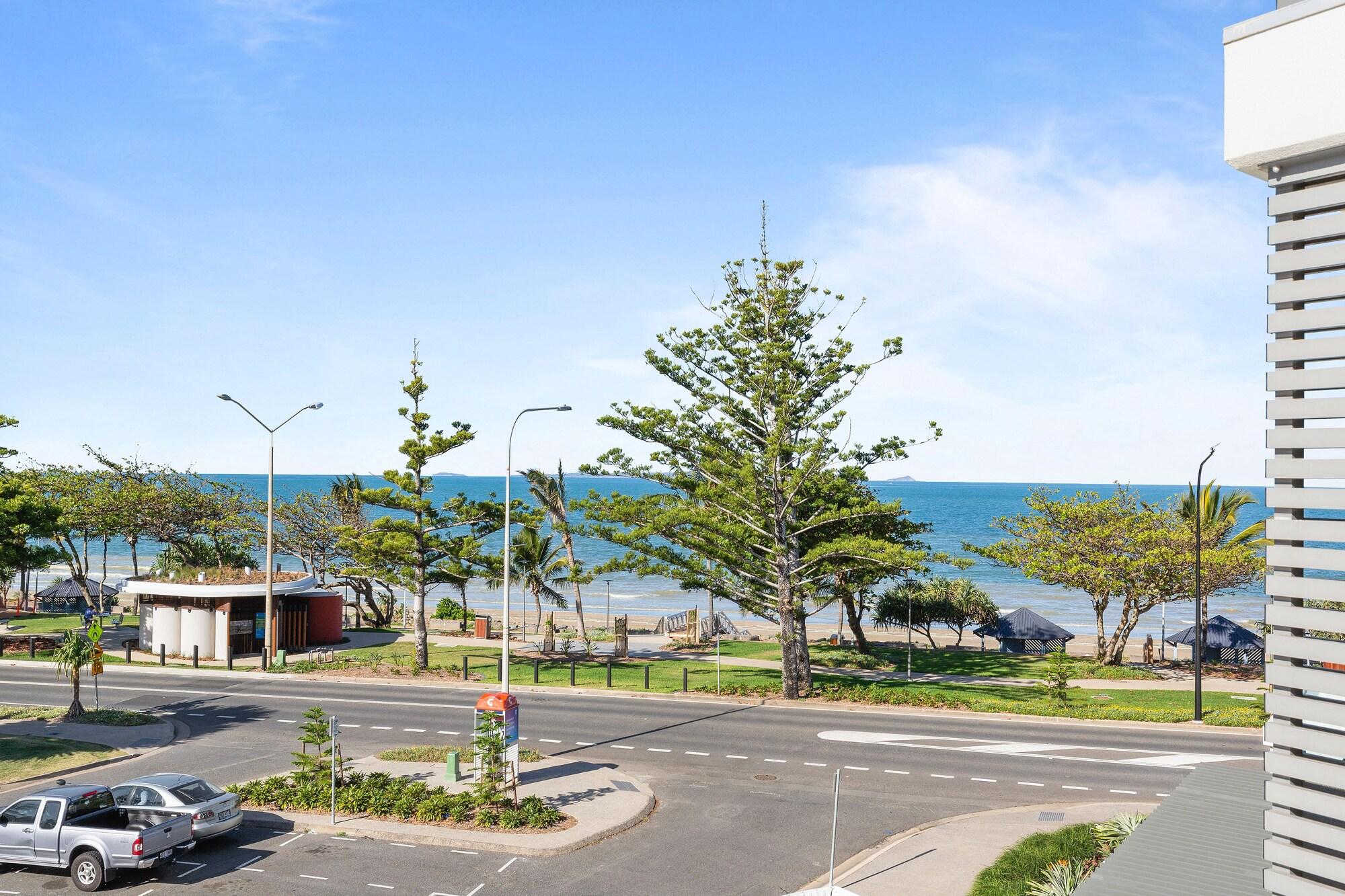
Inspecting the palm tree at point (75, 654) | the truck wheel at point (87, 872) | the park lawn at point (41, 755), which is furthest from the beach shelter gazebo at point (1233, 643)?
the truck wheel at point (87, 872)

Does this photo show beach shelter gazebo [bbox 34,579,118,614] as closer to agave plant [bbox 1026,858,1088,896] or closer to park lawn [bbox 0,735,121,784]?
park lawn [bbox 0,735,121,784]

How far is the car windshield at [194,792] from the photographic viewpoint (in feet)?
57.7

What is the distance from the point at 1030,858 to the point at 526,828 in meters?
9.28

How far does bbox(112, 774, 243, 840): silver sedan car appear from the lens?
17.4 meters

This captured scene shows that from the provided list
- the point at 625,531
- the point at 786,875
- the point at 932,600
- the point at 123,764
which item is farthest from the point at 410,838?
the point at 932,600

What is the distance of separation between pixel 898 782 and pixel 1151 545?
23.1 meters

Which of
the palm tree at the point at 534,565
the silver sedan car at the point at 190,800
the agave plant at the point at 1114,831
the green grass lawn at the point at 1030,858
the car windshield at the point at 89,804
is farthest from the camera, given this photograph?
the palm tree at the point at 534,565

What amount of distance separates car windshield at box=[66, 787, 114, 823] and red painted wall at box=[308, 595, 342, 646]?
31.6 m

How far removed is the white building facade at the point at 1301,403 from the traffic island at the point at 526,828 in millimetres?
14936

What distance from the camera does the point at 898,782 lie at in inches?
906

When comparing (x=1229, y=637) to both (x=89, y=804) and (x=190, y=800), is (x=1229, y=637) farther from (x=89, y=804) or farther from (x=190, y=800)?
(x=89, y=804)

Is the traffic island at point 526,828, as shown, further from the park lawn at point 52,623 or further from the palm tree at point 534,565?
the park lawn at point 52,623

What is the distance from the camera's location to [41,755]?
24.8 m

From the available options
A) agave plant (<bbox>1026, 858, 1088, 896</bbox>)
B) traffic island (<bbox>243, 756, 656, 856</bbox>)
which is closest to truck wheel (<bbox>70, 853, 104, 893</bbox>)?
traffic island (<bbox>243, 756, 656, 856</bbox>)
